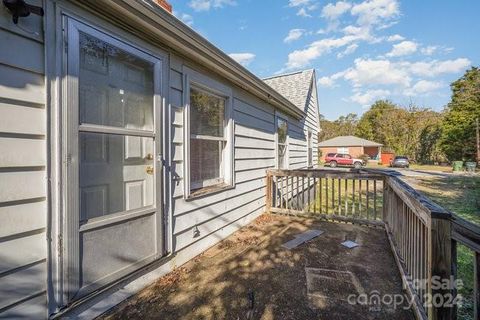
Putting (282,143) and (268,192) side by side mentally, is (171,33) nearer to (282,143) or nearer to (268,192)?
(268,192)

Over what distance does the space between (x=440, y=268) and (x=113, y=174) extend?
252 cm

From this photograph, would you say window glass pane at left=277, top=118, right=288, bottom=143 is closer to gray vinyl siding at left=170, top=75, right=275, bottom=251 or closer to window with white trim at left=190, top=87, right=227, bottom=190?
gray vinyl siding at left=170, top=75, right=275, bottom=251

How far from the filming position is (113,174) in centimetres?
210

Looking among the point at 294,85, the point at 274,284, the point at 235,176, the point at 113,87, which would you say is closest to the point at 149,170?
the point at 113,87

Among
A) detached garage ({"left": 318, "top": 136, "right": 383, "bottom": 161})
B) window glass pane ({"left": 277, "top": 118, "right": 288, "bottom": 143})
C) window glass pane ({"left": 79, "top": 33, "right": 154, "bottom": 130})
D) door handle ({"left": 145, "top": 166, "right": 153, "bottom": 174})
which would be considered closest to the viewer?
window glass pane ({"left": 79, "top": 33, "right": 154, "bottom": 130})

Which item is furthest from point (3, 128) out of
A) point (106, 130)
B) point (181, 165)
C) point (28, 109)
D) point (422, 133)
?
point (422, 133)

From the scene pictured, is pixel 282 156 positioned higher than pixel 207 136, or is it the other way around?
pixel 207 136

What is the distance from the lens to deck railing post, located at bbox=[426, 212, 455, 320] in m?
1.42

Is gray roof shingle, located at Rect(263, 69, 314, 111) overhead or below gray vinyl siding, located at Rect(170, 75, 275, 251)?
overhead

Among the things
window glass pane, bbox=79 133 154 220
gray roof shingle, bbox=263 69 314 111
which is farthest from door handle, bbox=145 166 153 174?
gray roof shingle, bbox=263 69 314 111

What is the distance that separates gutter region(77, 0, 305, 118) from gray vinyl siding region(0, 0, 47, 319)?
0.53 metres

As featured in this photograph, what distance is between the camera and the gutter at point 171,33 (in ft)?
6.22

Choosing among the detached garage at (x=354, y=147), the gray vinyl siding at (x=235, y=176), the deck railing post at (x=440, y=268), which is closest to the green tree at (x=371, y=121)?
the detached garage at (x=354, y=147)

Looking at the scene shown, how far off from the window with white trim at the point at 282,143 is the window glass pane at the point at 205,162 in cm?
289
